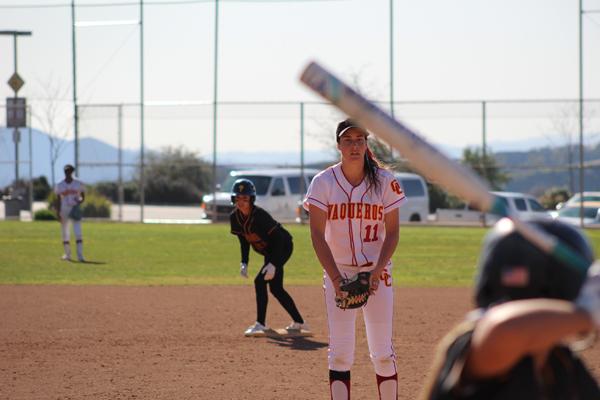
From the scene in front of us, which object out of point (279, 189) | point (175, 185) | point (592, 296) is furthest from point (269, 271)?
point (175, 185)

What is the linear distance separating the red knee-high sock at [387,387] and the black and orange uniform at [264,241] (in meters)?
4.71

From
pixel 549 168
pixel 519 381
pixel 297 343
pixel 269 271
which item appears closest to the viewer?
pixel 519 381

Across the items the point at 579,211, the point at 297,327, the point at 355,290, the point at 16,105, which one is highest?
the point at 16,105

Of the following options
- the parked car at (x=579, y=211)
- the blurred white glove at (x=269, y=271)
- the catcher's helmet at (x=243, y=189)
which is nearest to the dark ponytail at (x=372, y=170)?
the catcher's helmet at (x=243, y=189)

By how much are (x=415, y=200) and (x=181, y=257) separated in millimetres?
13931

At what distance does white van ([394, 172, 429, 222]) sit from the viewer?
35.5m

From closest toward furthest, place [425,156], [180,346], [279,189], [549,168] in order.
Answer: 1. [425,156]
2. [180,346]
3. [549,168]
4. [279,189]

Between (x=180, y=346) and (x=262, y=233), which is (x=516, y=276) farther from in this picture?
(x=262, y=233)

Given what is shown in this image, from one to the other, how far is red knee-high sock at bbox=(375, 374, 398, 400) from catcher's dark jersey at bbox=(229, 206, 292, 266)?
471 cm

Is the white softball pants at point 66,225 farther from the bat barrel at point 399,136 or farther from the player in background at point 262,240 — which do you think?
the bat barrel at point 399,136

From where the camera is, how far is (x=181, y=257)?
76.1ft

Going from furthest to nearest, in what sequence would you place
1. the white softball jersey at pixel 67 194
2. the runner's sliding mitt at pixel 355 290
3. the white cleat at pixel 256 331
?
the white softball jersey at pixel 67 194, the white cleat at pixel 256 331, the runner's sliding mitt at pixel 355 290

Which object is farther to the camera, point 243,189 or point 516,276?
point 243,189

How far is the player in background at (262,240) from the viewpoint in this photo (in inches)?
448
